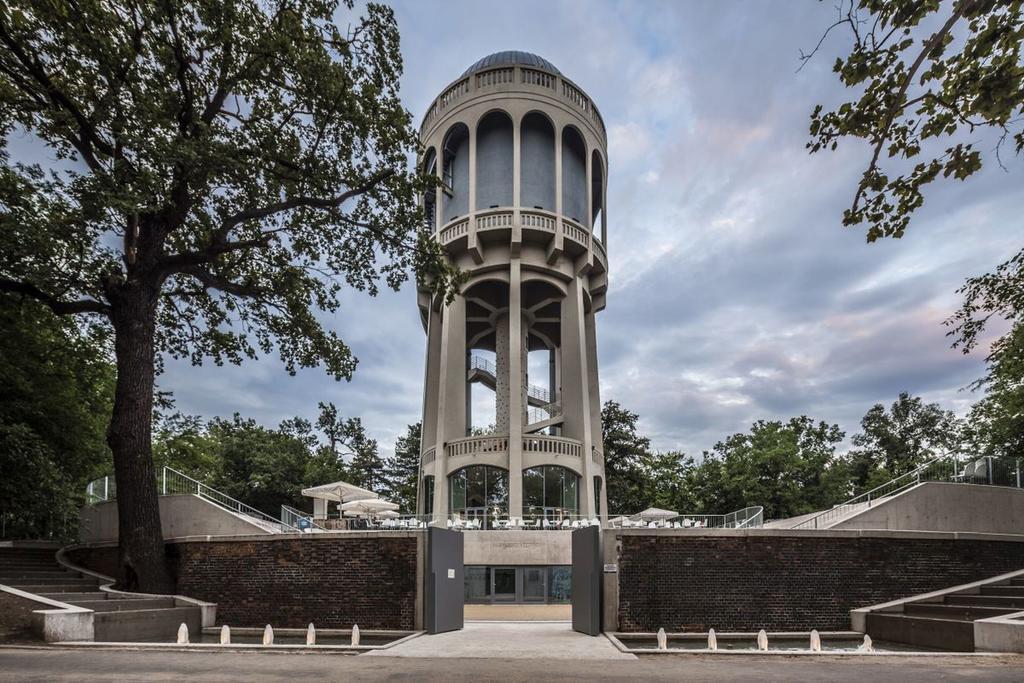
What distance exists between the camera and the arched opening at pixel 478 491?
94.2 ft

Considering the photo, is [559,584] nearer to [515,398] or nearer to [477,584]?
[477,584]

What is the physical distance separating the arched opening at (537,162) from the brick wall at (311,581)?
713 inches

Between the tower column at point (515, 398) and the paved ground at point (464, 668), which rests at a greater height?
the tower column at point (515, 398)

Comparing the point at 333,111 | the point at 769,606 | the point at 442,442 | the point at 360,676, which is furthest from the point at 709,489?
the point at 360,676

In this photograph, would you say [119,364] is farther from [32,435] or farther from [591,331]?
[591,331]

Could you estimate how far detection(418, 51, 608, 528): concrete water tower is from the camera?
28.5 meters

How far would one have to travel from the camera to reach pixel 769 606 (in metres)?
16.5

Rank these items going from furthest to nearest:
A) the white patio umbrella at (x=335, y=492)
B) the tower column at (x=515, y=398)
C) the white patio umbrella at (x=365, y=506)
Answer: the tower column at (x=515, y=398)
the white patio umbrella at (x=365, y=506)
the white patio umbrella at (x=335, y=492)

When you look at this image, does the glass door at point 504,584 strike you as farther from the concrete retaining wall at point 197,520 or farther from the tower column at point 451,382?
the concrete retaining wall at point 197,520

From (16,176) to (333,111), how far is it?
24.0 ft

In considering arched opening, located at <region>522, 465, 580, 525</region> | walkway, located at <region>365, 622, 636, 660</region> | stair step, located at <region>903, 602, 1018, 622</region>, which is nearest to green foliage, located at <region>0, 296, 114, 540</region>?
walkway, located at <region>365, 622, 636, 660</region>

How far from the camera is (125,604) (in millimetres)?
14930

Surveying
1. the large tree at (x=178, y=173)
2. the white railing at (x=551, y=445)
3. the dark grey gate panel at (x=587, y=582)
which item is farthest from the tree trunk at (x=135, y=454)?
the white railing at (x=551, y=445)

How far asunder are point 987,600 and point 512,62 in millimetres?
26699
